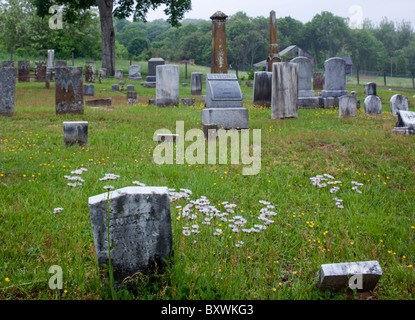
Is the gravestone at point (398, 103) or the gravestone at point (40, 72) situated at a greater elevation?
the gravestone at point (40, 72)

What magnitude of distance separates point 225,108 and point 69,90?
4567mm

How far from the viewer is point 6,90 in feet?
36.4

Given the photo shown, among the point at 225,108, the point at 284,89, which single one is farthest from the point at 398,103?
the point at 225,108

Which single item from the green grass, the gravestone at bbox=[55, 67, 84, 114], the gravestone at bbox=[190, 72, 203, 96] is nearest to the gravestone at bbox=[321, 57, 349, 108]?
the green grass

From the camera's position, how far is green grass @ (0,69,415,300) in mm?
2996

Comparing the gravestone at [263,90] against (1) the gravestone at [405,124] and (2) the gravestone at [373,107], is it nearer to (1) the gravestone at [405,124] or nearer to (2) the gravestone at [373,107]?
(2) the gravestone at [373,107]

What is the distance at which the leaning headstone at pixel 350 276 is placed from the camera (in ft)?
9.62

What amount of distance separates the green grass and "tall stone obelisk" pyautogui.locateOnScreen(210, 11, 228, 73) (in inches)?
385

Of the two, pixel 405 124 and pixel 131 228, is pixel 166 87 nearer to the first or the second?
pixel 405 124

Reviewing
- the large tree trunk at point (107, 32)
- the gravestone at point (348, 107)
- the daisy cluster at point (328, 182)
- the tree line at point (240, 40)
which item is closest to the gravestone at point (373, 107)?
the gravestone at point (348, 107)

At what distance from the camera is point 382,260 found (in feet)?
11.7

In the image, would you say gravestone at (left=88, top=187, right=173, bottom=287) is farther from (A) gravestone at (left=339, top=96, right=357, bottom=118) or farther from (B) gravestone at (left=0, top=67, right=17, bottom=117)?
(A) gravestone at (left=339, top=96, right=357, bottom=118)

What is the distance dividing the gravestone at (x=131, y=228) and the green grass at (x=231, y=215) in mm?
138
